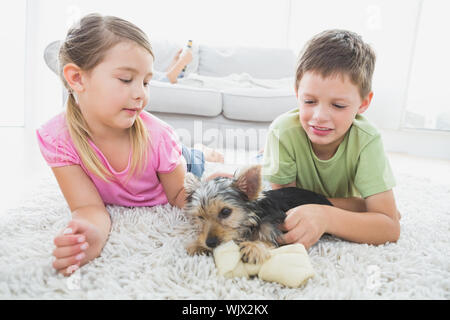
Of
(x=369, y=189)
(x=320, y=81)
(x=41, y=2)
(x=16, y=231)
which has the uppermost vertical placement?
(x=41, y=2)

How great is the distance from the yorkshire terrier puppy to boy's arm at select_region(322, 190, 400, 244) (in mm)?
214

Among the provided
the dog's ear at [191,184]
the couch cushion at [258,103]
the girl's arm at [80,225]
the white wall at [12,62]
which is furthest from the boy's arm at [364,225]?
the white wall at [12,62]

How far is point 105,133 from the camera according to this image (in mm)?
1581

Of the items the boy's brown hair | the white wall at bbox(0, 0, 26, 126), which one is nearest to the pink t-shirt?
the boy's brown hair

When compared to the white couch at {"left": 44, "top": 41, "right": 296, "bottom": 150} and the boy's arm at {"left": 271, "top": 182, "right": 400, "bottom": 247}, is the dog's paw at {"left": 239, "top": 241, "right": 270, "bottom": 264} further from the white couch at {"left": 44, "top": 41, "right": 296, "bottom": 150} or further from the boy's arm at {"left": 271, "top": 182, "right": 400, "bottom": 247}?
the white couch at {"left": 44, "top": 41, "right": 296, "bottom": 150}

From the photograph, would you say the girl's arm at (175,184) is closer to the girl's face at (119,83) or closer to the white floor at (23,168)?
the girl's face at (119,83)

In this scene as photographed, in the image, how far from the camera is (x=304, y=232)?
1241 mm

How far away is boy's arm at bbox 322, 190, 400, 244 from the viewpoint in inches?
51.9

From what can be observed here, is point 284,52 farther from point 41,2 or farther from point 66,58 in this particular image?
point 66,58

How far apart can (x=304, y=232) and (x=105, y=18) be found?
1.22 metres

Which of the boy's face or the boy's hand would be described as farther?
the boy's face

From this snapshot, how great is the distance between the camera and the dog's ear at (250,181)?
1.21 meters
